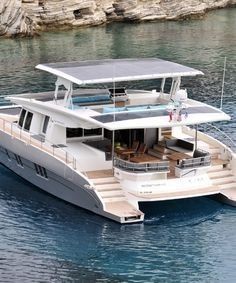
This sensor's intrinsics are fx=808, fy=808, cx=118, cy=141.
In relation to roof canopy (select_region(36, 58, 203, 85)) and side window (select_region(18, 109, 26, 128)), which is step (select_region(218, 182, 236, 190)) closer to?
roof canopy (select_region(36, 58, 203, 85))

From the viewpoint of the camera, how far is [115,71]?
27594 millimetres

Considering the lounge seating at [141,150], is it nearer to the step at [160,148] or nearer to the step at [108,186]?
the step at [160,148]

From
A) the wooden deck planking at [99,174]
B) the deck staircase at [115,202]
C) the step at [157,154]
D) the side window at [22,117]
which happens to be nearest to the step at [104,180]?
the deck staircase at [115,202]

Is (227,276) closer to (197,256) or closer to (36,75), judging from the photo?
(197,256)

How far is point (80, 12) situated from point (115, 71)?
48.3 metres

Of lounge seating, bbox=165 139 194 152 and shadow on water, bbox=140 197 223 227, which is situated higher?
lounge seating, bbox=165 139 194 152

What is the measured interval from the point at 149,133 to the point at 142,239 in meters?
5.24

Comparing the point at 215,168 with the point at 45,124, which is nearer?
the point at 215,168

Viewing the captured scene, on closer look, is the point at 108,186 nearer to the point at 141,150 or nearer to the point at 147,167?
the point at 147,167

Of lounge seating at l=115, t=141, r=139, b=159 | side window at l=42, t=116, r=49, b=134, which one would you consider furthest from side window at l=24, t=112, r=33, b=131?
lounge seating at l=115, t=141, r=139, b=159

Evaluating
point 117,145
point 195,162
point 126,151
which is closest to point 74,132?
point 117,145

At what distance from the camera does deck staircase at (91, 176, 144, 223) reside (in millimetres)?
23938

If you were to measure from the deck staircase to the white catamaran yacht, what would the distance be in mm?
Result: 30

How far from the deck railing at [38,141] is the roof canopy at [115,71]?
2.29 m
